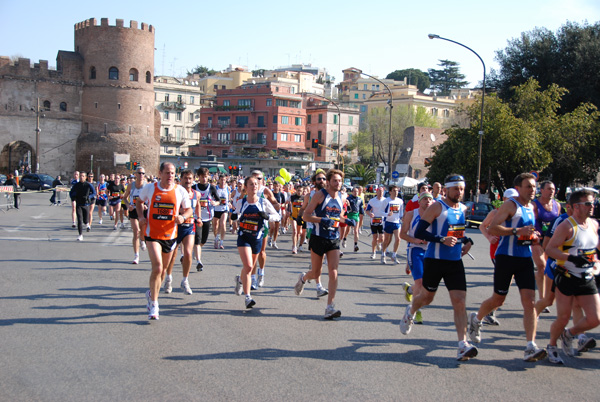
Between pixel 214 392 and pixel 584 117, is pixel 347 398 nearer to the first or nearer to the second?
pixel 214 392

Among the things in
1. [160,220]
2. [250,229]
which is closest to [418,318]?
[250,229]

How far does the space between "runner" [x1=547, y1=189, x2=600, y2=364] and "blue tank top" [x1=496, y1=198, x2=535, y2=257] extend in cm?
23

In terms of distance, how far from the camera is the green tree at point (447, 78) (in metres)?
125

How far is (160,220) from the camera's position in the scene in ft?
25.0

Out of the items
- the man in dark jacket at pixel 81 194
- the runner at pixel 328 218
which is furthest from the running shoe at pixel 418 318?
the man in dark jacket at pixel 81 194

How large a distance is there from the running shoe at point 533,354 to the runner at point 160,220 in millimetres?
4260

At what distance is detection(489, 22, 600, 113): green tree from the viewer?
42.1m

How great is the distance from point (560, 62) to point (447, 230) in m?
42.7

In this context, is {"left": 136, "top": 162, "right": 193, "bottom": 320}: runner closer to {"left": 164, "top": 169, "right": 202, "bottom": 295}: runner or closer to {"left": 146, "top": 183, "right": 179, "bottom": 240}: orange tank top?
{"left": 146, "top": 183, "right": 179, "bottom": 240}: orange tank top

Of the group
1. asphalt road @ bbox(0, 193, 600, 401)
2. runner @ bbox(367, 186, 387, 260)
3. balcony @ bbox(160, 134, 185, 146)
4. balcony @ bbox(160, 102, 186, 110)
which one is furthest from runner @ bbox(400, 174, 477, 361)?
balcony @ bbox(160, 102, 186, 110)

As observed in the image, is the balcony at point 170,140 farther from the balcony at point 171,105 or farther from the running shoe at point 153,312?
the running shoe at point 153,312

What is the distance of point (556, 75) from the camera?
4353 cm

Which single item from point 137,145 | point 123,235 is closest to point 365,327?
point 123,235

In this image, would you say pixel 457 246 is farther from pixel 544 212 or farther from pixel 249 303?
pixel 249 303
